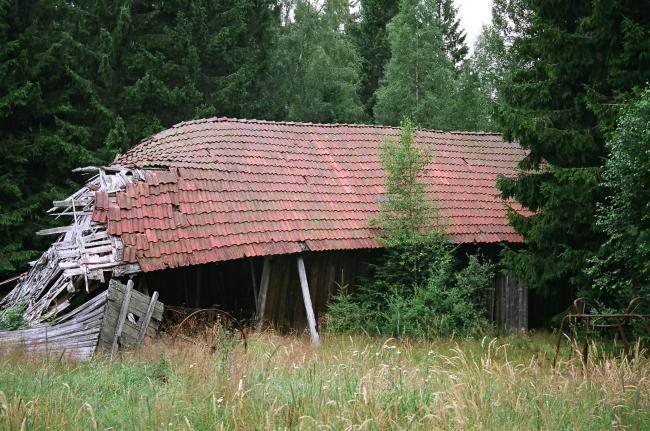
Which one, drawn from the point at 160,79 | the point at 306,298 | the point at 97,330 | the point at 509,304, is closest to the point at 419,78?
the point at 160,79

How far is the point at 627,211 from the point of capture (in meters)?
8.12

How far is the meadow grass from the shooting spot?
4105 millimetres

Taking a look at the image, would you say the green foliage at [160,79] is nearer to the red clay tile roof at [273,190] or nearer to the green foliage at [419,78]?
the green foliage at [419,78]

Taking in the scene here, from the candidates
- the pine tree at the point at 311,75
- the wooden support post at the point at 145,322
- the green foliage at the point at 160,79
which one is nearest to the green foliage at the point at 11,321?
the wooden support post at the point at 145,322

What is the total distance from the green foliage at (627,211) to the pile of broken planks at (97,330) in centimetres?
676

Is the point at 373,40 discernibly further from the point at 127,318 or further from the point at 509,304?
the point at 127,318

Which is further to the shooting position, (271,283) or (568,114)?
(271,283)

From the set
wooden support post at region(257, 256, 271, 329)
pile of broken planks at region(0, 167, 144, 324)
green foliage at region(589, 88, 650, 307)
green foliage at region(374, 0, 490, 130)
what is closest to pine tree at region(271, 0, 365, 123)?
green foliage at region(374, 0, 490, 130)

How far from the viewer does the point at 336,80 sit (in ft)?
77.5

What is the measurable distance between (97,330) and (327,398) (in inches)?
187

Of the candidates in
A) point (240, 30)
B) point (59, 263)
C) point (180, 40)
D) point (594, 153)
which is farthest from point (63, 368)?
point (240, 30)

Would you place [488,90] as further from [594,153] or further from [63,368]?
[63,368]

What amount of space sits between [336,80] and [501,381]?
20.0m

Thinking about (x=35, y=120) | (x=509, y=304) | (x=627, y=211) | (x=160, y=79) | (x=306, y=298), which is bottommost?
(x=509, y=304)
